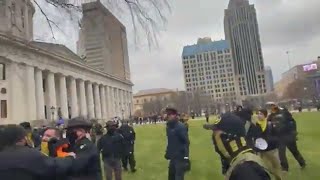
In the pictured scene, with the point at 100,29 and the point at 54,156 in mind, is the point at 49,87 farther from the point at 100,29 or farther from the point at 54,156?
the point at 54,156

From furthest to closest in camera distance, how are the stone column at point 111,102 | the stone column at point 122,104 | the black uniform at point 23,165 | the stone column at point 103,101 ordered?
the stone column at point 122,104
the stone column at point 111,102
the stone column at point 103,101
the black uniform at point 23,165

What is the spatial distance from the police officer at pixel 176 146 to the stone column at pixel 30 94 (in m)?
54.4

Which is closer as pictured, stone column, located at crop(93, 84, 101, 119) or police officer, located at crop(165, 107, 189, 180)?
police officer, located at crop(165, 107, 189, 180)

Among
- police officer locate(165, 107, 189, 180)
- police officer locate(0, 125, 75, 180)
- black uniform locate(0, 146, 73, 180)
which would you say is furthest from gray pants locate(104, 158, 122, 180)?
black uniform locate(0, 146, 73, 180)

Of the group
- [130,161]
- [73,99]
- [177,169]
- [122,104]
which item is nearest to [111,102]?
[122,104]

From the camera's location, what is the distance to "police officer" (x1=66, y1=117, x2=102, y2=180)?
5242 millimetres

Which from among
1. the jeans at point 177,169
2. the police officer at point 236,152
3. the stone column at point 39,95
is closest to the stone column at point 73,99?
the stone column at point 39,95

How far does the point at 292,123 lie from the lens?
40.1 ft

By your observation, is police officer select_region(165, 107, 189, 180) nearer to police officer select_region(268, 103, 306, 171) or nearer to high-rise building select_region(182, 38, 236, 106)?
police officer select_region(268, 103, 306, 171)

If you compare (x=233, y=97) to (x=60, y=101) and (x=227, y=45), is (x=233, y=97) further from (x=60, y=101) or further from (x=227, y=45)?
(x=60, y=101)

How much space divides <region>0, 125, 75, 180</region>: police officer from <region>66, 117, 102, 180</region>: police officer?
779 millimetres

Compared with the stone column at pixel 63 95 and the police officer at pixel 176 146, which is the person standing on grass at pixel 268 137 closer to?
the police officer at pixel 176 146

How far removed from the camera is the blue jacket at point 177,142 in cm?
950

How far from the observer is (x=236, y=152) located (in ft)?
12.0
